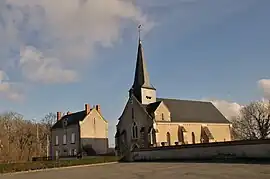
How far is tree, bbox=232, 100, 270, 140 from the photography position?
60.6 m

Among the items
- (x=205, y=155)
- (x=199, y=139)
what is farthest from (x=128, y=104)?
(x=205, y=155)

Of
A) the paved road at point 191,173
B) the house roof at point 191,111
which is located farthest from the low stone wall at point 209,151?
the house roof at point 191,111

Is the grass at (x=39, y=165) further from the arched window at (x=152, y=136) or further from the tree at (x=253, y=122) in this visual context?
the tree at (x=253, y=122)

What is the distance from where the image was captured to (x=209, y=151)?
3412 centimetres

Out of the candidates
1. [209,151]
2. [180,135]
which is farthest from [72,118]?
[209,151]

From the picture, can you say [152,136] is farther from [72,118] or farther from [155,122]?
[72,118]

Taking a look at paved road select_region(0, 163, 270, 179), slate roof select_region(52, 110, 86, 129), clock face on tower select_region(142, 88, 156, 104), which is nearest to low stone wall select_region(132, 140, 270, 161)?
paved road select_region(0, 163, 270, 179)

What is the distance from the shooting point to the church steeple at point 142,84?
53219mm

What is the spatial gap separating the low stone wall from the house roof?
9.91 metres

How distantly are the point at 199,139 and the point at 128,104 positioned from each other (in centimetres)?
1339

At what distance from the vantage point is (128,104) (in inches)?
2156

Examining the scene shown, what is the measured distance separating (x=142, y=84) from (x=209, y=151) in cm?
2146

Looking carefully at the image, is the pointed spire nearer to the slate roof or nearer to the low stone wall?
the low stone wall

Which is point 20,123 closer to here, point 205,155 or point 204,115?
point 204,115
